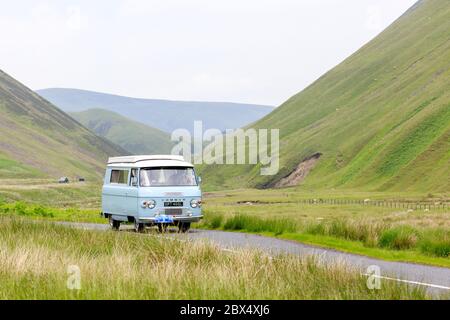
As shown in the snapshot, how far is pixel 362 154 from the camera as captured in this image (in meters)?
140

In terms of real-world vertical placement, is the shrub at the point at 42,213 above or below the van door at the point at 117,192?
below

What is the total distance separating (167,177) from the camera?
1132 inches

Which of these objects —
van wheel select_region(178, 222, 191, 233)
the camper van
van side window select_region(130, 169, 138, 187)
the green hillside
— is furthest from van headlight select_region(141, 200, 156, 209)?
the green hillside

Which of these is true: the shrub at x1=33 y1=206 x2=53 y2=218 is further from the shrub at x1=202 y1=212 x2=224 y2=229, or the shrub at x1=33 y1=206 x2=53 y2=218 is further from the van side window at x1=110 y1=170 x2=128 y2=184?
the shrub at x1=202 y1=212 x2=224 y2=229

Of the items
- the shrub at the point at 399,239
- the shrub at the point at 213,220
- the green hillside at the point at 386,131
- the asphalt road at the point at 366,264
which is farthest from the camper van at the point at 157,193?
the green hillside at the point at 386,131

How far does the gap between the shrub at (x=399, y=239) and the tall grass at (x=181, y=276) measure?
6.97 meters

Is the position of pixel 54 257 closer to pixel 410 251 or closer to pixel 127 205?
pixel 410 251

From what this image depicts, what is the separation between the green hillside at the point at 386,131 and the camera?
11919 centimetres

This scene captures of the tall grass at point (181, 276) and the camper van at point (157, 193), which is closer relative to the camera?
the tall grass at point (181, 276)

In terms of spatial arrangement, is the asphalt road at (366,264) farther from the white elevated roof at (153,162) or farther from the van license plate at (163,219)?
the white elevated roof at (153,162)

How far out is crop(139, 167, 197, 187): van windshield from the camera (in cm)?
2834

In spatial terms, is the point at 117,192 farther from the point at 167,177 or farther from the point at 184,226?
the point at 184,226
